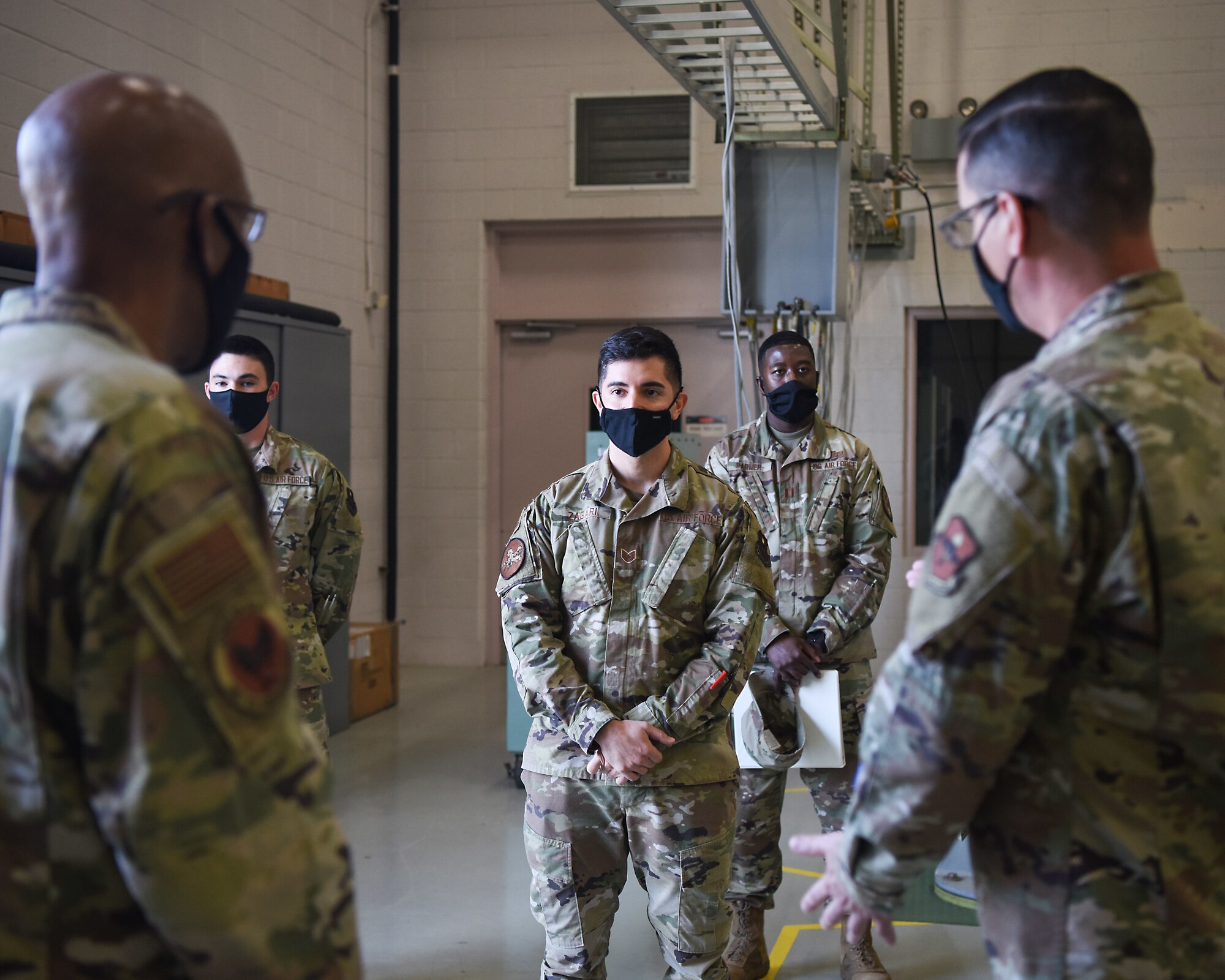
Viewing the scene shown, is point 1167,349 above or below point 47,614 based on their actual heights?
above

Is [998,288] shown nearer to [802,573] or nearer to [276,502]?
[802,573]

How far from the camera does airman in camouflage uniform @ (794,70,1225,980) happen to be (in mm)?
1171

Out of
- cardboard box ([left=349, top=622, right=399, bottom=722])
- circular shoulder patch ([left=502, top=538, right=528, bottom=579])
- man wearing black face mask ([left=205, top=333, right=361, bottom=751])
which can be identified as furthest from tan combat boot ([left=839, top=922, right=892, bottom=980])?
cardboard box ([left=349, top=622, right=399, bottom=722])

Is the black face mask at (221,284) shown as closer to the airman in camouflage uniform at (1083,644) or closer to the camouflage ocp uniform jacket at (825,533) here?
the airman in camouflage uniform at (1083,644)

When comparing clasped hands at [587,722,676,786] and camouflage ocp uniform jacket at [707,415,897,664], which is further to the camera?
Answer: camouflage ocp uniform jacket at [707,415,897,664]

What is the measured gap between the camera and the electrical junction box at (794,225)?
3883mm

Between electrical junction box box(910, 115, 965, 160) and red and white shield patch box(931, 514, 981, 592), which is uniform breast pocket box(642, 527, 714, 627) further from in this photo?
electrical junction box box(910, 115, 965, 160)

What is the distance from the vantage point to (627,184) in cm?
655

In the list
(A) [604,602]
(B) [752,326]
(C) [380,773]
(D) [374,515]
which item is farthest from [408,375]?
(A) [604,602]

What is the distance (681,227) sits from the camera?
6652mm

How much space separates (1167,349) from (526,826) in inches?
62.5

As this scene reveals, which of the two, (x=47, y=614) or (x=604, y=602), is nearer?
(x=47, y=614)

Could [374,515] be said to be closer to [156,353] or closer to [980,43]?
[980,43]

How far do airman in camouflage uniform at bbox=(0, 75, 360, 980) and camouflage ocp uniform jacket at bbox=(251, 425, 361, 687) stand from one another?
2158 mm
